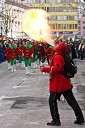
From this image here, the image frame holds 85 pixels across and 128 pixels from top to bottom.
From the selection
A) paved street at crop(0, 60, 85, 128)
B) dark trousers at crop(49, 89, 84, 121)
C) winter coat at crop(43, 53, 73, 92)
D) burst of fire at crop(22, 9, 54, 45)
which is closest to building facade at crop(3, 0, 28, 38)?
paved street at crop(0, 60, 85, 128)

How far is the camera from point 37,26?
1344 cm

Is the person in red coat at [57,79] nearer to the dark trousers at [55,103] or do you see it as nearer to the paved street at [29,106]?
the dark trousers at [55,103]

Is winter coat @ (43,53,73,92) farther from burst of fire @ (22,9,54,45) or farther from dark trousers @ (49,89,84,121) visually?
burst of fire @ (22,9,54,45)

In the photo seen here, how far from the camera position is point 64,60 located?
1022 centimetres

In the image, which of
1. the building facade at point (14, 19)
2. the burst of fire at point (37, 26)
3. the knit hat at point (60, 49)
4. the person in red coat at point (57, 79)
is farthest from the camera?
the building facade at point (14, 19)

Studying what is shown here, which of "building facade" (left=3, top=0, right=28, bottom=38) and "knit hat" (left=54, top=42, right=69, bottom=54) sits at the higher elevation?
"knit hat" (left=54, top=42, right=69, bottom=54)

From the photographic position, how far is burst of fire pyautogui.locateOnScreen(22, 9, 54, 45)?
40.0ft

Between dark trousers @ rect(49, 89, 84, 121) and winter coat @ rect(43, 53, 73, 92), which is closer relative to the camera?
winter coat @ rect(43, 53, 73, 92)

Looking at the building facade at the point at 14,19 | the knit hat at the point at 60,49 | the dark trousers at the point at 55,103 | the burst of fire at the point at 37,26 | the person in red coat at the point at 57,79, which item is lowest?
the building facade at the point at 14,19

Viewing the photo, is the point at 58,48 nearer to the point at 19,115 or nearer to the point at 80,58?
the point at 19,115

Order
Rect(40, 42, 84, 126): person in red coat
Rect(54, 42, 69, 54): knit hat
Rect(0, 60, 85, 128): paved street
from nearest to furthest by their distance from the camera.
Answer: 1. Rect(40, 42, 84, 126): person in red coat
2. Rect(54, 42, 69, 54): knit hat
3. Rect(0, 60, 85, 128): paved street

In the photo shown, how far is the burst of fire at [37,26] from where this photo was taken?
480 inches

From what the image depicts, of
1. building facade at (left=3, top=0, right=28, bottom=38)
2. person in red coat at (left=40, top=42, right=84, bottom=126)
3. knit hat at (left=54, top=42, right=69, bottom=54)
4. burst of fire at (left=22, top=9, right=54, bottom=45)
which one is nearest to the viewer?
person in red coat at (left=40, top=42, right=84, bottom=126)

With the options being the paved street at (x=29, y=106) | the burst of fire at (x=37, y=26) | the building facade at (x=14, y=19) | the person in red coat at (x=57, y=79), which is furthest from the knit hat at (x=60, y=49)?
the building facade at (x=14, y=19)
